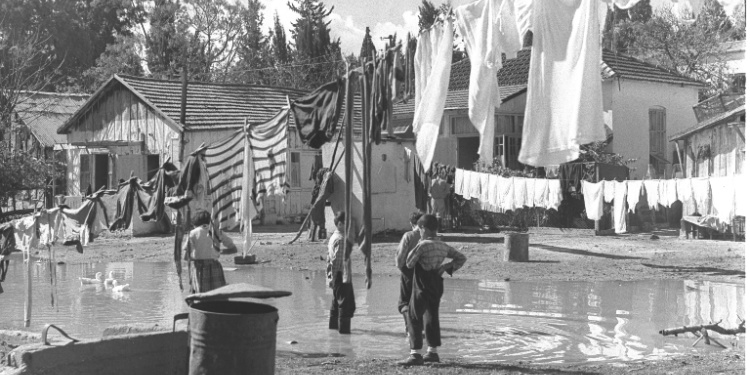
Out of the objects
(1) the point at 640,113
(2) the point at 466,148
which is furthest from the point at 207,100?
(1) the point at 640,113

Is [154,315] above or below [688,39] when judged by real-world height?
below

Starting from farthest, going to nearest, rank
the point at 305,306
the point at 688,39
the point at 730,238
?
the point at 688,39
the point at 730,238
the point at 305,306

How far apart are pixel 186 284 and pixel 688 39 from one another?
29818 mm

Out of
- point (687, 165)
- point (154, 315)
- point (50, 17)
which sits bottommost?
point (154, 315)

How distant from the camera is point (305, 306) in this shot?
15.8 meters

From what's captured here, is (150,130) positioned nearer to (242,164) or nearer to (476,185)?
(476,185)

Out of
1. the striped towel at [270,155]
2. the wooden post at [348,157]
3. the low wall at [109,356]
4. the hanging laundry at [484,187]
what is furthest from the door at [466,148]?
the low wall at [109,356]

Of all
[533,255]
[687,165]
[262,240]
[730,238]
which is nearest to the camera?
[533,255]

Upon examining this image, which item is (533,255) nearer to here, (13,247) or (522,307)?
(522,307)

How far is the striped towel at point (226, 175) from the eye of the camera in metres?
14.3

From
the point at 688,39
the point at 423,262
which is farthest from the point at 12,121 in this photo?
the point at 423,262

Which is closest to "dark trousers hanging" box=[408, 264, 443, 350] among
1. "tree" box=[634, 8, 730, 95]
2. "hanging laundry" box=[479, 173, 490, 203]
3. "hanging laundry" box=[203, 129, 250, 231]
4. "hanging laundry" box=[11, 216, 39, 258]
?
"hanging laundry" box=[203, 129, 250, 231]

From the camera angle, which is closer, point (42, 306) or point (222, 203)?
point (222, 203)

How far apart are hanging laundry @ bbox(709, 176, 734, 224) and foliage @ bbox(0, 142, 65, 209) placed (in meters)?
15.4
